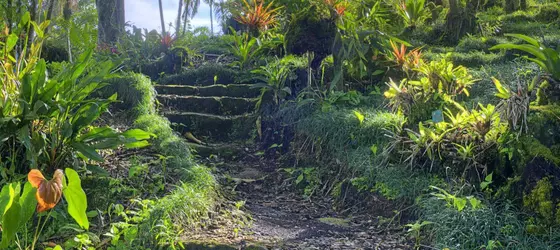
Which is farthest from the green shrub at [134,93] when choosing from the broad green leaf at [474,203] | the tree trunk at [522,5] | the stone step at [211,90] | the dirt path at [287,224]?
the tree trunk at [522,5]

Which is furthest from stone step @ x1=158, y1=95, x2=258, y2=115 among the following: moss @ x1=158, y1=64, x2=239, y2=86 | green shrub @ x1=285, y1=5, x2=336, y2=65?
green shrub @ x1=285, y1=5, x2=336, y2=65

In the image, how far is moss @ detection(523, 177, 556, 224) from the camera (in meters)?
3.45

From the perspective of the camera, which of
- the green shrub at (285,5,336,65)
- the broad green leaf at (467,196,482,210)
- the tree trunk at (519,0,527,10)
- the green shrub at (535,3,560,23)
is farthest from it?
the tree trunk at (519,0,527,10)

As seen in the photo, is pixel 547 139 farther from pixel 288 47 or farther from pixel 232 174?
pixel 288 47

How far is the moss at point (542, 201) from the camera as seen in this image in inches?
136

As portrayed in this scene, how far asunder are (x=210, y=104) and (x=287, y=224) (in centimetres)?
346

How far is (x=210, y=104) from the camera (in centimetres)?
A: 763

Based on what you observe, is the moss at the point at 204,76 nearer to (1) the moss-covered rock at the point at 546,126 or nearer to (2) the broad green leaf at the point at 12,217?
(1) the moss-covered rock at the point at 546,126

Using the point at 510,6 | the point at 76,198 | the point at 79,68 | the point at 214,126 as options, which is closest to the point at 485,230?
the point at 76,198

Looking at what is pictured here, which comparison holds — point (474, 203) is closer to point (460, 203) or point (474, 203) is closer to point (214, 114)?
point (460, 203)

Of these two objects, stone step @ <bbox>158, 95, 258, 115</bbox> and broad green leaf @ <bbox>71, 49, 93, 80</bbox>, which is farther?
stone step @ <bbox>158, 95, 258, 115</bbox>

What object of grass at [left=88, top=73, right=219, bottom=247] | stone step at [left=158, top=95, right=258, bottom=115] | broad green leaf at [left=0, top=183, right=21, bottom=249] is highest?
broad green leaf at [left=0, top=183, right=21, bottom=249]

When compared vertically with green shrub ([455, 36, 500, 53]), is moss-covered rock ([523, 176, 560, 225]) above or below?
below

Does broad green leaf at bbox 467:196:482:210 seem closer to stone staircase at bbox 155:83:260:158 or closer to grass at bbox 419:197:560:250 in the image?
grass at bbox 419:197:560:250
